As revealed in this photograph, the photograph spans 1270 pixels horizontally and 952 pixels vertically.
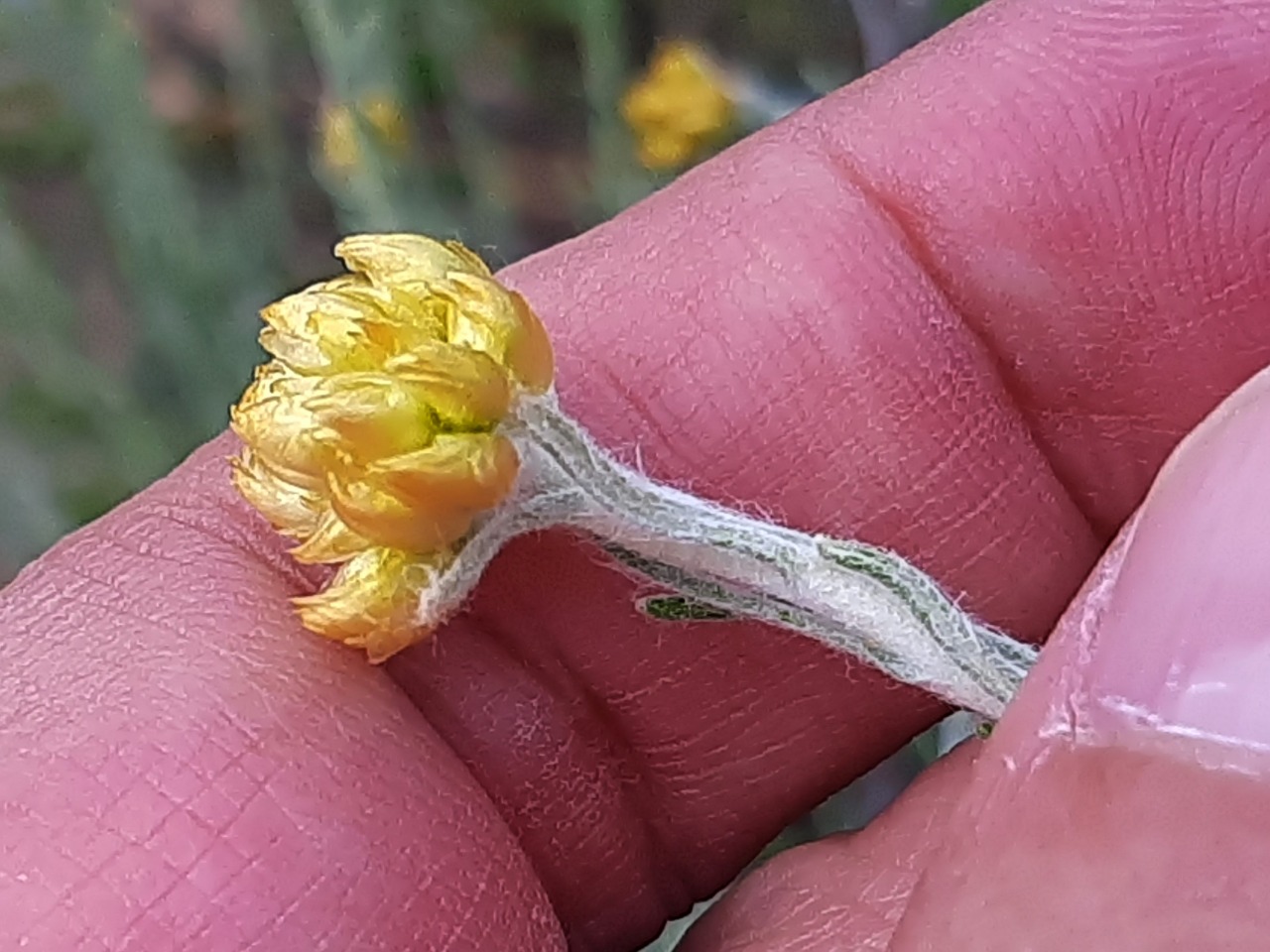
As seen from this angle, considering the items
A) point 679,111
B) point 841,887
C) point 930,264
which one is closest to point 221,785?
point 841,887

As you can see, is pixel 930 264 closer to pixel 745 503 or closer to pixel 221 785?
pixel 745 503

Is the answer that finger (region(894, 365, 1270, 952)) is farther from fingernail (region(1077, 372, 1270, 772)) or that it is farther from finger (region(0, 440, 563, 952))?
finger (region(0, 440, 563, 952))

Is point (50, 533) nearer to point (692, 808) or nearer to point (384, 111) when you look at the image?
point (384, 111)

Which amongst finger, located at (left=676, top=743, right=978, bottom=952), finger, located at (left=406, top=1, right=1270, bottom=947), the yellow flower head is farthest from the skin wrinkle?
the yellow flower head

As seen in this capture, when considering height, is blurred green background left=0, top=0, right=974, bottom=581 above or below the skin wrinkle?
above

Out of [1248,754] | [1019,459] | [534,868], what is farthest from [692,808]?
[1248,754]

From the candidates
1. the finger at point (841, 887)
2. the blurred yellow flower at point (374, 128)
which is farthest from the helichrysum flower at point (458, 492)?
the blurred yellow flower at point (374, 128)
